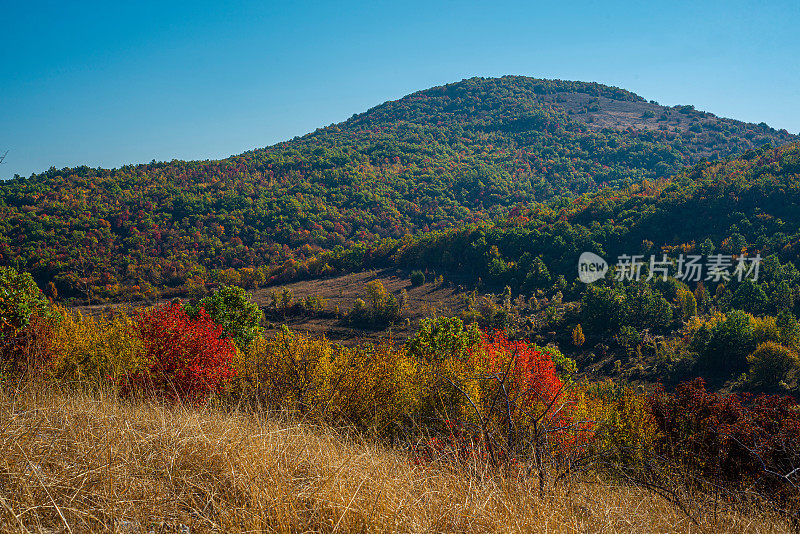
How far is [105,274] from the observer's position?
2689 inches

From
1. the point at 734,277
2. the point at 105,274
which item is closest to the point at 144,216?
the point at 105,274

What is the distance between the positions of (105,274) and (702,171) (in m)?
98.7

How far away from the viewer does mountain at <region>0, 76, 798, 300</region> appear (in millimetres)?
71438

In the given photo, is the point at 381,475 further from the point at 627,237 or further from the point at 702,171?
the point at 702,171

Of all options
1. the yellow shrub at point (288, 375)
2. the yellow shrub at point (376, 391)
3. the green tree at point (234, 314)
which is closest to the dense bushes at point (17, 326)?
the yellow shrub at point (288, 375)

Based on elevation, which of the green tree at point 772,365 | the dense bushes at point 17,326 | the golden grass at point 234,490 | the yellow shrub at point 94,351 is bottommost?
the green tree at point 772,365

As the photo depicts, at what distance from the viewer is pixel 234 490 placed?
10.2ft

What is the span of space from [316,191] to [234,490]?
11600cm

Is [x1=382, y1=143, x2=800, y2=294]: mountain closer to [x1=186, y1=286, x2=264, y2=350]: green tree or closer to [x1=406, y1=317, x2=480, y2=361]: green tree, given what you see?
[x1=406, y1=317, x2=480, y2=361]: green tree

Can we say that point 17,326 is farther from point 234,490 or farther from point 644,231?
point 644,231

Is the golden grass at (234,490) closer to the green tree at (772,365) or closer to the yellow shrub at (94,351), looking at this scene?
the yellow shrub at (94,351)

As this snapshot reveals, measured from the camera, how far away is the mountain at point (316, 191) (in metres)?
71.4

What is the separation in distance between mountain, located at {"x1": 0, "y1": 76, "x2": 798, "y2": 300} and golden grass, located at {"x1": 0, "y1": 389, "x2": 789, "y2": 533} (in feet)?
215

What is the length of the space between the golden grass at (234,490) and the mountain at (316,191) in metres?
65.6
